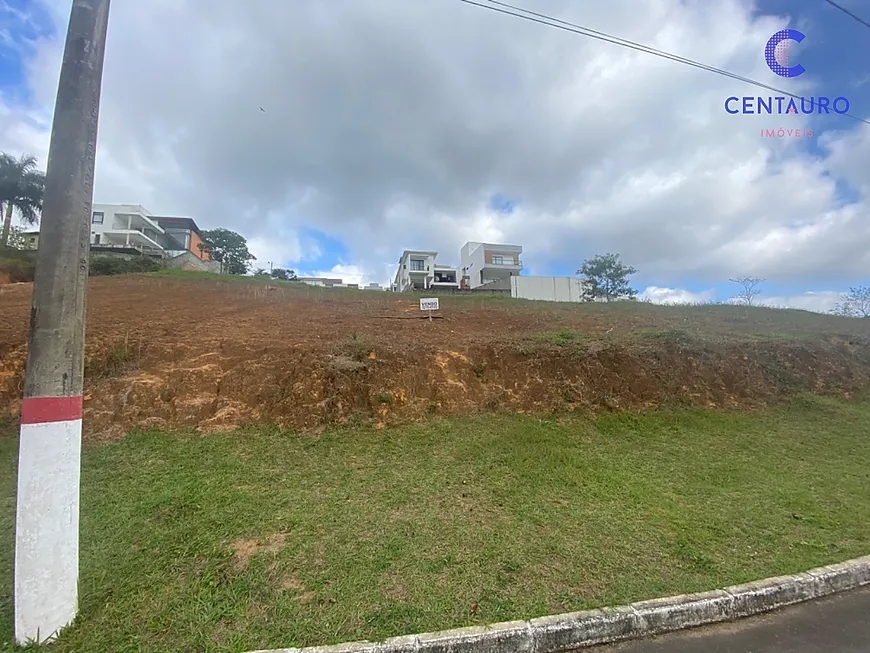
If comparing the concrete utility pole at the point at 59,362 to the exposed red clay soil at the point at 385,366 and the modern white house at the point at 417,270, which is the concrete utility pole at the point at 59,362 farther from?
the modern white house at the point at 417,270

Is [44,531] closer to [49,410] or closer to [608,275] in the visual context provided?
[49,410]

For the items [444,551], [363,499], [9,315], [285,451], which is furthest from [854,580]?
[9,315]

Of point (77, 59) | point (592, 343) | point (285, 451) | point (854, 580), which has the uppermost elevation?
point (77, 59)

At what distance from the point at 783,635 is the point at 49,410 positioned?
15.7 ft

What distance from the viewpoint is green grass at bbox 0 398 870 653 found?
261cm

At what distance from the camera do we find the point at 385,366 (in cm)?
663

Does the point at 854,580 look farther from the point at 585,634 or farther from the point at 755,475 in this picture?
the point at 585,634

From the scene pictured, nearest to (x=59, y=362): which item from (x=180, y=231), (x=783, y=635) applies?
(x=783, y=635)

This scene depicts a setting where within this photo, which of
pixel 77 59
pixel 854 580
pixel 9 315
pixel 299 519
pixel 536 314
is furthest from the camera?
pixel 536 314

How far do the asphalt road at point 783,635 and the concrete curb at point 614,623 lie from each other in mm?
54

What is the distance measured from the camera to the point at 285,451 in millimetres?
5035

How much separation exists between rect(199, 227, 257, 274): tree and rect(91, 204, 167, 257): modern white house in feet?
15.1

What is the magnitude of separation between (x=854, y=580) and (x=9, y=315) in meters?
12.9

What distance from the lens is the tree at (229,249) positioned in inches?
1599
